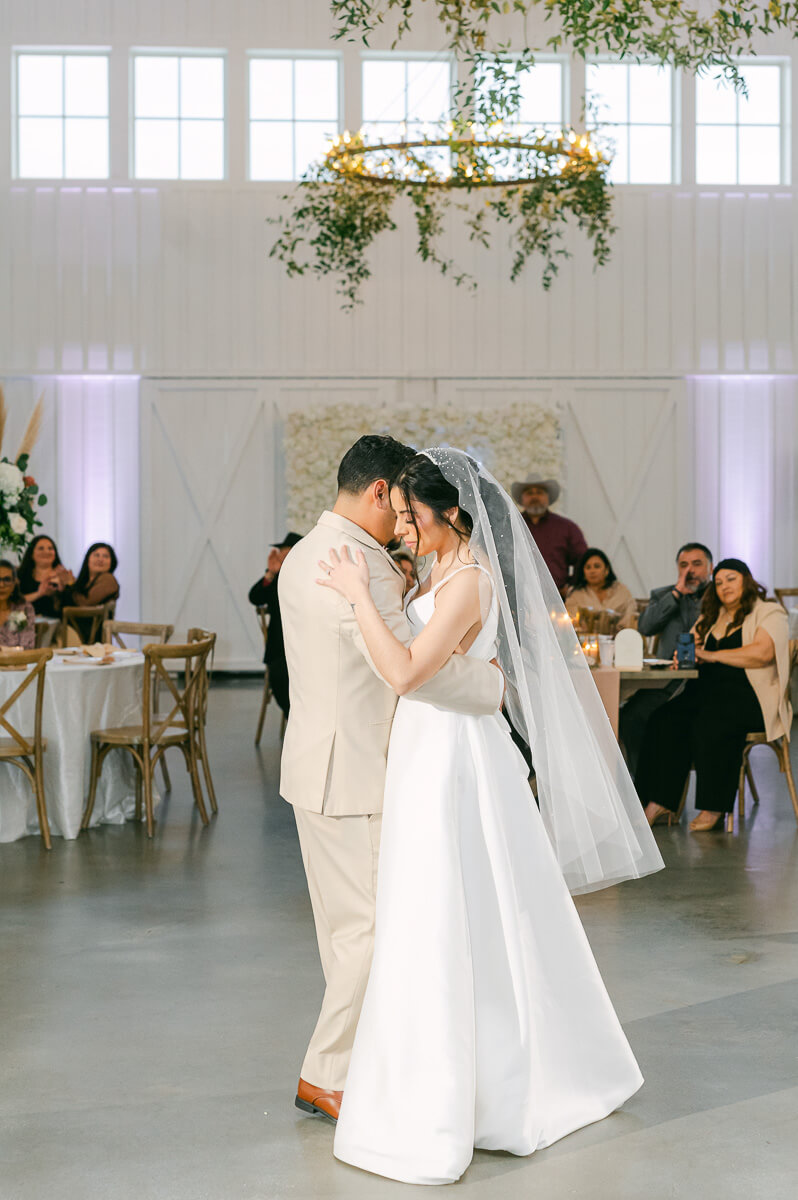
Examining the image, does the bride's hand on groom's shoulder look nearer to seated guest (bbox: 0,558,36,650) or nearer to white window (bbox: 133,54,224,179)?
seated guest (bbox: 0,558,36,650)

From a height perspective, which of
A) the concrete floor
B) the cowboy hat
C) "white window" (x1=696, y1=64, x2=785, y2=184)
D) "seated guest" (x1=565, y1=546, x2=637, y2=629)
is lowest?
the concrete floor

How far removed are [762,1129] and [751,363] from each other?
10.5m

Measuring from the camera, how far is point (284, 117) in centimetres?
1261

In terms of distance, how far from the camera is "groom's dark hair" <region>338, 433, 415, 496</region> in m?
3.03

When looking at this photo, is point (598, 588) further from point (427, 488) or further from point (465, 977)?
point (465, 977)

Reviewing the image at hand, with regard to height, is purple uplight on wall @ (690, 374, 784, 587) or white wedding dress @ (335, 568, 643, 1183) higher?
purple uplight on wall @ (690, 374, 784, 587)

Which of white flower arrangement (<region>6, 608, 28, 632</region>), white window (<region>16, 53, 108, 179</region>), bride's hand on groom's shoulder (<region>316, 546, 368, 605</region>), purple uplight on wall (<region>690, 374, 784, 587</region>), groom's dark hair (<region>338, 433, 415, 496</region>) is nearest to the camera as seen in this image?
bride's hand on groom's shoulder (<region>316, 546, 368, 605</region>)

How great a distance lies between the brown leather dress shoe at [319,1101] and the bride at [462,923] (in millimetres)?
148

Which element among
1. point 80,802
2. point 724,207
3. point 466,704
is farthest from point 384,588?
point 724,207

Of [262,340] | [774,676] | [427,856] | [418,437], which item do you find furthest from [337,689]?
[262,340]

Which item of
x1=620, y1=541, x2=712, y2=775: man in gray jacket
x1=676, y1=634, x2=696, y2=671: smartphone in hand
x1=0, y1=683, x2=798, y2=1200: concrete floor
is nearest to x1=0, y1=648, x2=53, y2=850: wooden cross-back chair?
x1=0, y1=683, x2=798, y2=1200: concrete floor

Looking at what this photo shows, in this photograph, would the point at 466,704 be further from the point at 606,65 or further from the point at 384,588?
the point at 606,65

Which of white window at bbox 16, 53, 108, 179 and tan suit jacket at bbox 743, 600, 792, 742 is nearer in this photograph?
tan suit jacket at bbox 743, 600, 792, 742

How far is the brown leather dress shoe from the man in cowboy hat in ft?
26.1
